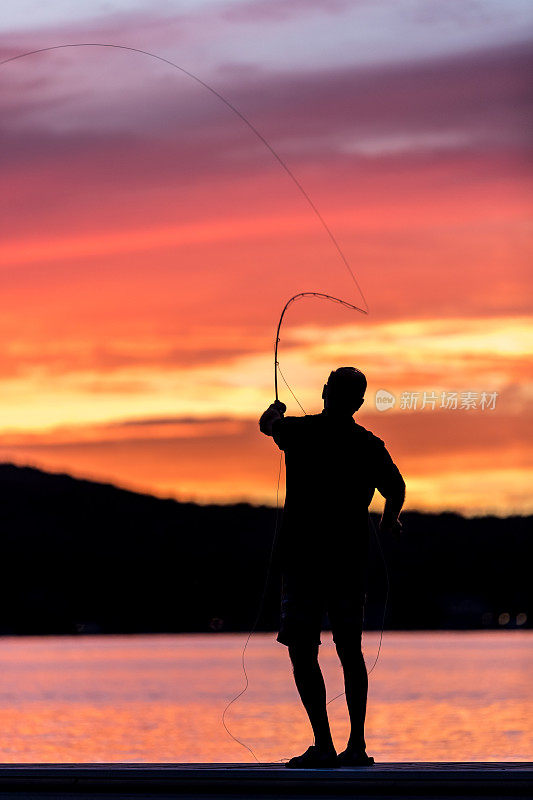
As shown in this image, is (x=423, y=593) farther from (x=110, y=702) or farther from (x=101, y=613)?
(x=110, y=702)

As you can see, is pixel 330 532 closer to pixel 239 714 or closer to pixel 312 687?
pixel 312 687

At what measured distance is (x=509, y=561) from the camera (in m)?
187

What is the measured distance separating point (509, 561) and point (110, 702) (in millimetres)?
117118

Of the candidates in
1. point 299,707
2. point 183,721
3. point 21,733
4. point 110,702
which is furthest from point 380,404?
point 110,702

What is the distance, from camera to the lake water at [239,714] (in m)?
38.6

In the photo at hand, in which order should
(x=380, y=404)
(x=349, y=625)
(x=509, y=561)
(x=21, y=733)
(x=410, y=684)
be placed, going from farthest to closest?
1. (x=509, y=561)
2. (x=410, y=684)
3. (x=21, y=733)
4. (x=380, y=404)
5. (x=349, y=625)

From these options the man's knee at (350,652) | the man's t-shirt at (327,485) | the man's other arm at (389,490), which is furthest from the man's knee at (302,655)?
the man's other arm at (389,490)

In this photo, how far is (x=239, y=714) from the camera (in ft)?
194

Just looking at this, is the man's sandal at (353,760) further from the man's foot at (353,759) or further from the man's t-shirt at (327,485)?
the man's t-shirt at (327,485)

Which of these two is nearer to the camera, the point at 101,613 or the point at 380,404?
the point at 380,404

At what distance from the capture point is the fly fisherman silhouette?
6.66m

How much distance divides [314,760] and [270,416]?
153 centimetres

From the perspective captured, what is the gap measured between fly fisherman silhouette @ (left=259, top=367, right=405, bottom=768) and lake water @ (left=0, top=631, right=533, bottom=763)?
70.9ft
